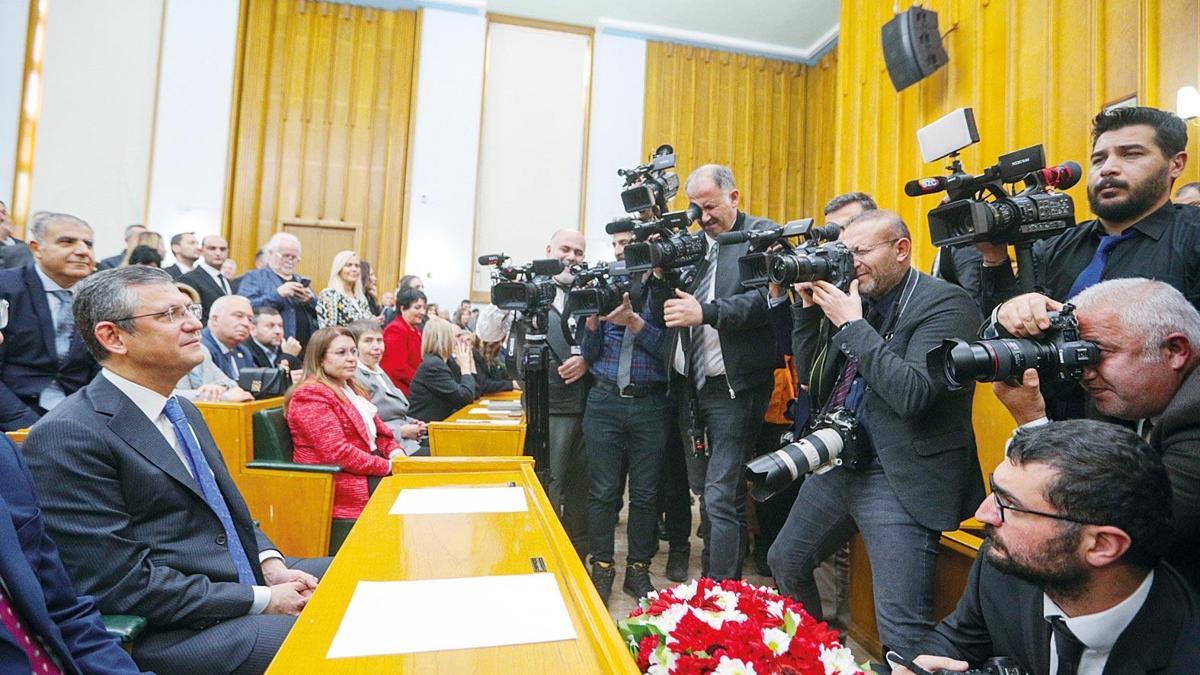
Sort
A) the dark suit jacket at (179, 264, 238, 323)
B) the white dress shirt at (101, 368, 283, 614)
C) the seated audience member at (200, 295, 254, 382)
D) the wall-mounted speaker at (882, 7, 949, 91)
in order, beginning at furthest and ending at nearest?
the dark suit jacket at (179, 264, 238, 323) < the wall-mounted speaker at (882, 7, 949, 91) < the seated audience member at (200, 295, 254, 382) < the white dress shirt at (101, 368, 283, 614)

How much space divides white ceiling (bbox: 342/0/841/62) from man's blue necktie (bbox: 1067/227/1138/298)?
7205 millimetres

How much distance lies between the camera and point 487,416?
3.36m

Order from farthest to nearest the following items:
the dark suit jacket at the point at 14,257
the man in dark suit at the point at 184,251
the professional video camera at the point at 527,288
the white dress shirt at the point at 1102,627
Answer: the man in dark suit at the point at 184,251, the dark suit jacket at the point at 14,257, the professional video camera at the point at 527,288, the white dress shirt at the point at 1102,627

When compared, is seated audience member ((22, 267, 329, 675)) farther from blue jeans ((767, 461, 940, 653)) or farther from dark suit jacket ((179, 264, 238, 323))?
dark suit jacket ((179, 264, 238, 323))

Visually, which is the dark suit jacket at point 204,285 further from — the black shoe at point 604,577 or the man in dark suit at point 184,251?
the black shoe at point 604,577

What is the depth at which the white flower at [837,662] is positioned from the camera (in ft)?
2.57

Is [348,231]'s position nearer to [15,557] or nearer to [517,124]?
[517,124]

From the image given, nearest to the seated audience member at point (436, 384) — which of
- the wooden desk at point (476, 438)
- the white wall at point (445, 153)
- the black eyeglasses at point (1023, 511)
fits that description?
the wooden desk at point (476, 438)

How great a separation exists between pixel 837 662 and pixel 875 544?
2.89 ft

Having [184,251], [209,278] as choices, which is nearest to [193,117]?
[184,251]

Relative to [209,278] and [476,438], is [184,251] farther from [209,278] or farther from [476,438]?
[476,438]

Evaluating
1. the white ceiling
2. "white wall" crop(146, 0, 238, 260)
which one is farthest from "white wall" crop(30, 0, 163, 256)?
the white ceiling

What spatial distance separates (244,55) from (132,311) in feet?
24.7

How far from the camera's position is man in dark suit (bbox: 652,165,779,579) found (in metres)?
2.23
